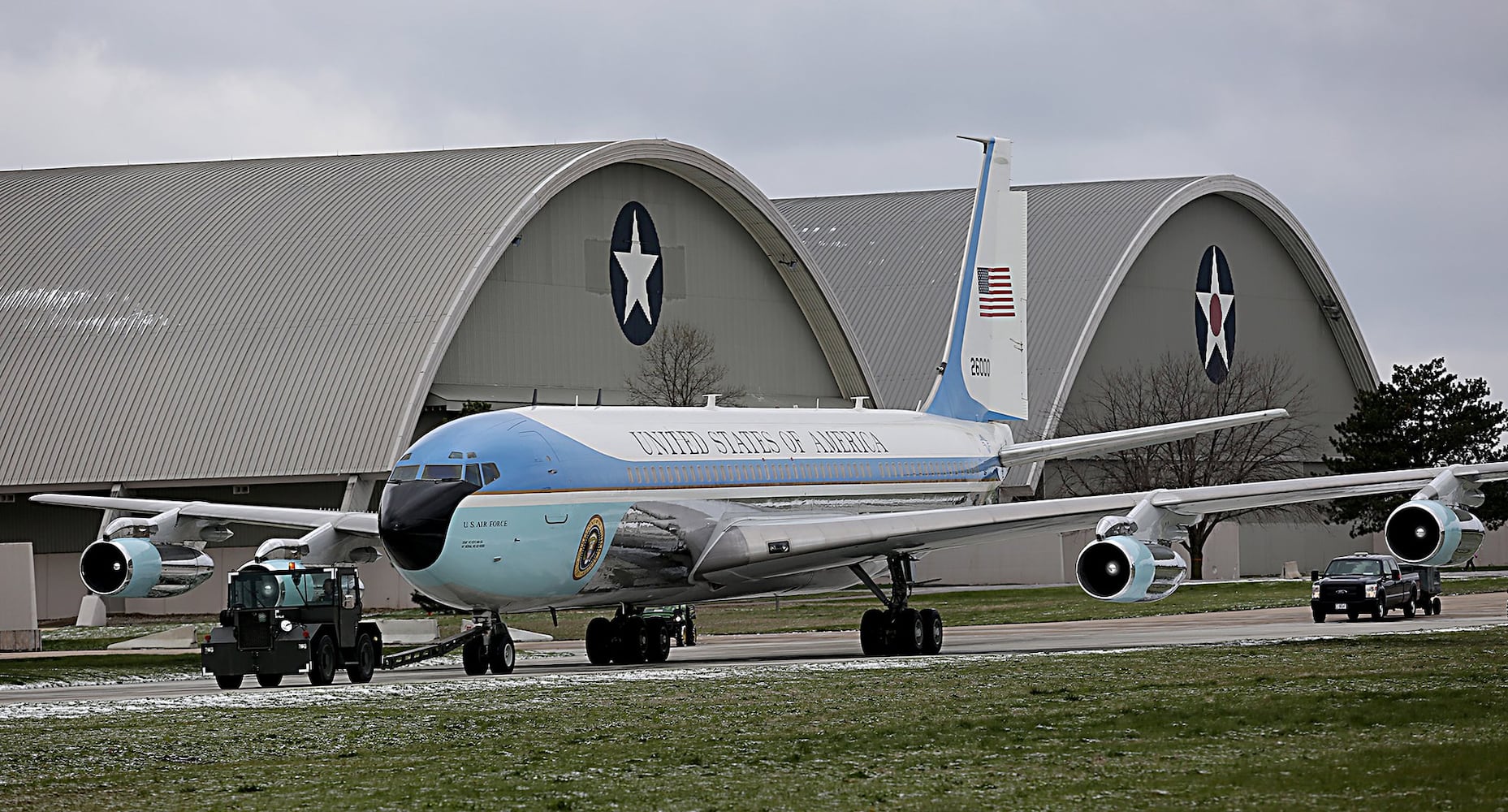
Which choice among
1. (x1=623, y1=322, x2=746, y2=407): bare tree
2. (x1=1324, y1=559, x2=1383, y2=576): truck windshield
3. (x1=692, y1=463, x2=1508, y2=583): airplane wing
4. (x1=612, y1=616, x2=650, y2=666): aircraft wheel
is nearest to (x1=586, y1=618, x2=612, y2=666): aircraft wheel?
(x1=612, y1=616, x2=650, y2=666): aircraft wheel

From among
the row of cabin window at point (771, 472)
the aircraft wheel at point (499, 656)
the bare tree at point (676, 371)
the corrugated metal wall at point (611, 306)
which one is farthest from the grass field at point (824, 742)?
the bare tree at point (676, 371)

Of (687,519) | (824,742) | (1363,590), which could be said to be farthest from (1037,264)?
(824,742)

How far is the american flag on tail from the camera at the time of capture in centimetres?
4669

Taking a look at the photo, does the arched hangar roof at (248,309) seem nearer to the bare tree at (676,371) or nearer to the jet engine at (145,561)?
the bare tree at (676,371)

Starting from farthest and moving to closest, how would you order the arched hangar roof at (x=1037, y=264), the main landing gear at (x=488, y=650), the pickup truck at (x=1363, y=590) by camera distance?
the arched hangar roof at (x=1037, y=264)
the pickup truck at (x=1363, y=590)
the main landing gear at (x=488, y=650)

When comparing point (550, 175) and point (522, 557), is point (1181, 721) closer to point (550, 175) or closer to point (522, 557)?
point (522, 557)

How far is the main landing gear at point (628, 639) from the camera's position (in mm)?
35656

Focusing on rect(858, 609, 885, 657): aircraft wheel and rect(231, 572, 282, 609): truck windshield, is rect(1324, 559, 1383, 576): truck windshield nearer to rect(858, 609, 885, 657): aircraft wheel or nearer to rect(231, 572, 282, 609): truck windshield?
rect(858, 609, 885, 657): aircraft wheel

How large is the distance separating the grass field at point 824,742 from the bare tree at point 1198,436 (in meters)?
50.9

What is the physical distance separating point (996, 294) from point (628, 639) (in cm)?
1474

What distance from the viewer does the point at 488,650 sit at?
108ft

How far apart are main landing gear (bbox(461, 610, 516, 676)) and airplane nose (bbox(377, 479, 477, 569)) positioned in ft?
7.66

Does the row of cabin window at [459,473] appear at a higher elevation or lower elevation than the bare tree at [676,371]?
lower

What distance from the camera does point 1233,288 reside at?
92.5 m
